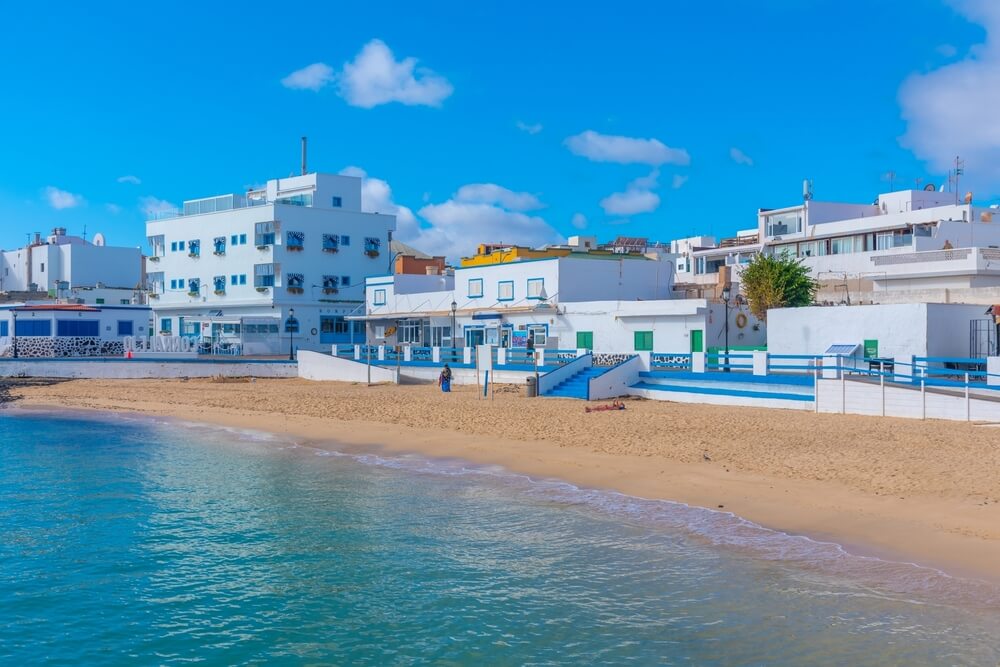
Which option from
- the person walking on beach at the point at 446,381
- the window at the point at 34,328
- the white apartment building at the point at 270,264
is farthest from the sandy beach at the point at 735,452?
the white apartment building at the point at 270,264

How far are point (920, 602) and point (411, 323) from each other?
1640 inches

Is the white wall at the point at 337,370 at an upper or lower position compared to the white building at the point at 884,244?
lower

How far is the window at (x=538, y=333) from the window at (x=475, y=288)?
450cm

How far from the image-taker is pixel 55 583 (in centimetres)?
1323

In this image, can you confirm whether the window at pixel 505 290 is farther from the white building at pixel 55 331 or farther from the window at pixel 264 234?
the white building at pixel 55 331

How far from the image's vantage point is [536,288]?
43031 mm

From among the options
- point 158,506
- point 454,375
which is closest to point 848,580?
point 158,506

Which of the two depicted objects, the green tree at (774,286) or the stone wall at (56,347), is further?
the stone wall at (56,347)

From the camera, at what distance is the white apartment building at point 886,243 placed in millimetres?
44188

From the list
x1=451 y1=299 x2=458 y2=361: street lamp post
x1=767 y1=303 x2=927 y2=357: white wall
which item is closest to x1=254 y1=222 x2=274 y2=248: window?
x1=451 y1=299 x2=458 y2=361: street lamp post

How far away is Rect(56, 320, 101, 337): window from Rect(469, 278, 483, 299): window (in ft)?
78.8

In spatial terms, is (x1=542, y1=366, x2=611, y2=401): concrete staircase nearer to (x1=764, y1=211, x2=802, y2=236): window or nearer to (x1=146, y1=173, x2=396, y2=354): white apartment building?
(x1=146, y1=173, x2=396, y2=354): white apartment building

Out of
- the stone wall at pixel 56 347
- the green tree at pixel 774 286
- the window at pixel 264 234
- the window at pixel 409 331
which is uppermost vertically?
the window at pixel 264 234

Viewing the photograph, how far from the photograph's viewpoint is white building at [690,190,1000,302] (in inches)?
1737
